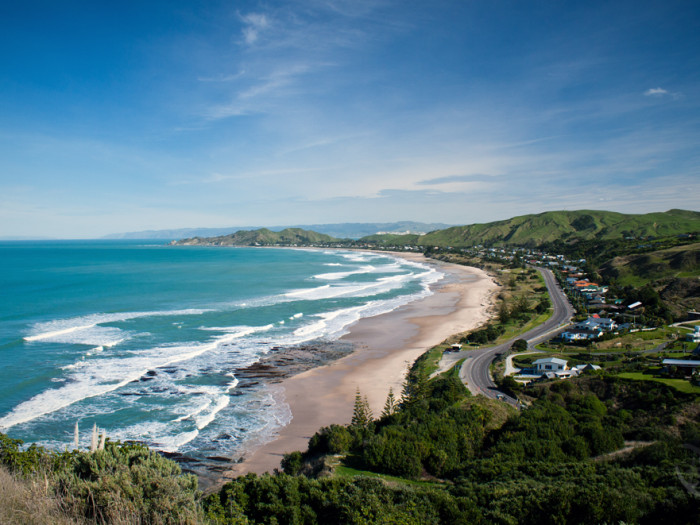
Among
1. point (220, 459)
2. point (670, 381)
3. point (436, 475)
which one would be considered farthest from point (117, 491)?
point (670, 381)

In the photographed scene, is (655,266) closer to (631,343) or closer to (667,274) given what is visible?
(667,274)

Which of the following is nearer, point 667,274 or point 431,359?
point 431,359

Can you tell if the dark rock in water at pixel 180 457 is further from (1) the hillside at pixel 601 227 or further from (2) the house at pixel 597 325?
(1) the hillside at pixel 601 227

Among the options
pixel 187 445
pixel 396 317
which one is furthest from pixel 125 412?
pixel 396 317

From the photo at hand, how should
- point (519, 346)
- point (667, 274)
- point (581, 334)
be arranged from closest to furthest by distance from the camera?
point (519, 346) → point (581, 334) → point (667, 274)

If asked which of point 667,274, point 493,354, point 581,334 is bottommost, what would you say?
point 493,354

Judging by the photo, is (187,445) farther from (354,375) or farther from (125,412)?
(354,375)

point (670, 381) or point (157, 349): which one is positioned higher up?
point (670, 381)
